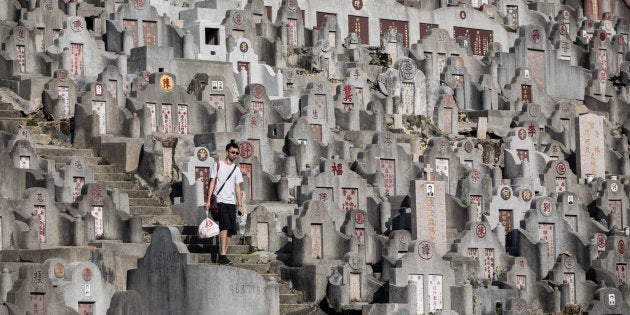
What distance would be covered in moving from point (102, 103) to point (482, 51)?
905 inches

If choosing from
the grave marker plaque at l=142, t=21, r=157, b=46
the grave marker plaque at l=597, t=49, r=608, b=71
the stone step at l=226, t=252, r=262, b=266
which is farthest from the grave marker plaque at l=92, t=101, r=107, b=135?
the grave marker plaque at l=597, t=49, r=608, b=71

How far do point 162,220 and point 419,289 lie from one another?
6506 mm

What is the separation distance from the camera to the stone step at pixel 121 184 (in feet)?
166

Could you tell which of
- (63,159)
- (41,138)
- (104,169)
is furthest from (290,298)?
(41,138)

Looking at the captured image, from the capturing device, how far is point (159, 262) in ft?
136

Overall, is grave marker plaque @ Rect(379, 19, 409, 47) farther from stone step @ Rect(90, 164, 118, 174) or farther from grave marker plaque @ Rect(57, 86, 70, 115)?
stone step @ Rect(90, 164, 118, 174)

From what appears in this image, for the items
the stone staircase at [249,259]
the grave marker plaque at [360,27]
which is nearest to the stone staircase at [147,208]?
the stone staircase at [249,259]

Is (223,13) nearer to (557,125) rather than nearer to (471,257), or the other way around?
(557,125)

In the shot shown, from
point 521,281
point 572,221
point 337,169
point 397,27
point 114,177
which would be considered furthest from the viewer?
point 397,27

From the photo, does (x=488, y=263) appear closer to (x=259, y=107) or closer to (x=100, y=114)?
(x=259, y=107)

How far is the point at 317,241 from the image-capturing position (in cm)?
4972

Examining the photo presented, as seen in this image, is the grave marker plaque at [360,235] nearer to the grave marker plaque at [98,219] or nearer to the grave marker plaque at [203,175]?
the grave marker plaque at [203,175]

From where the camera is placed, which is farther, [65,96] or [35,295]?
[65,96]

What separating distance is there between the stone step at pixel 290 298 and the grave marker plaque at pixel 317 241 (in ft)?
10.5
